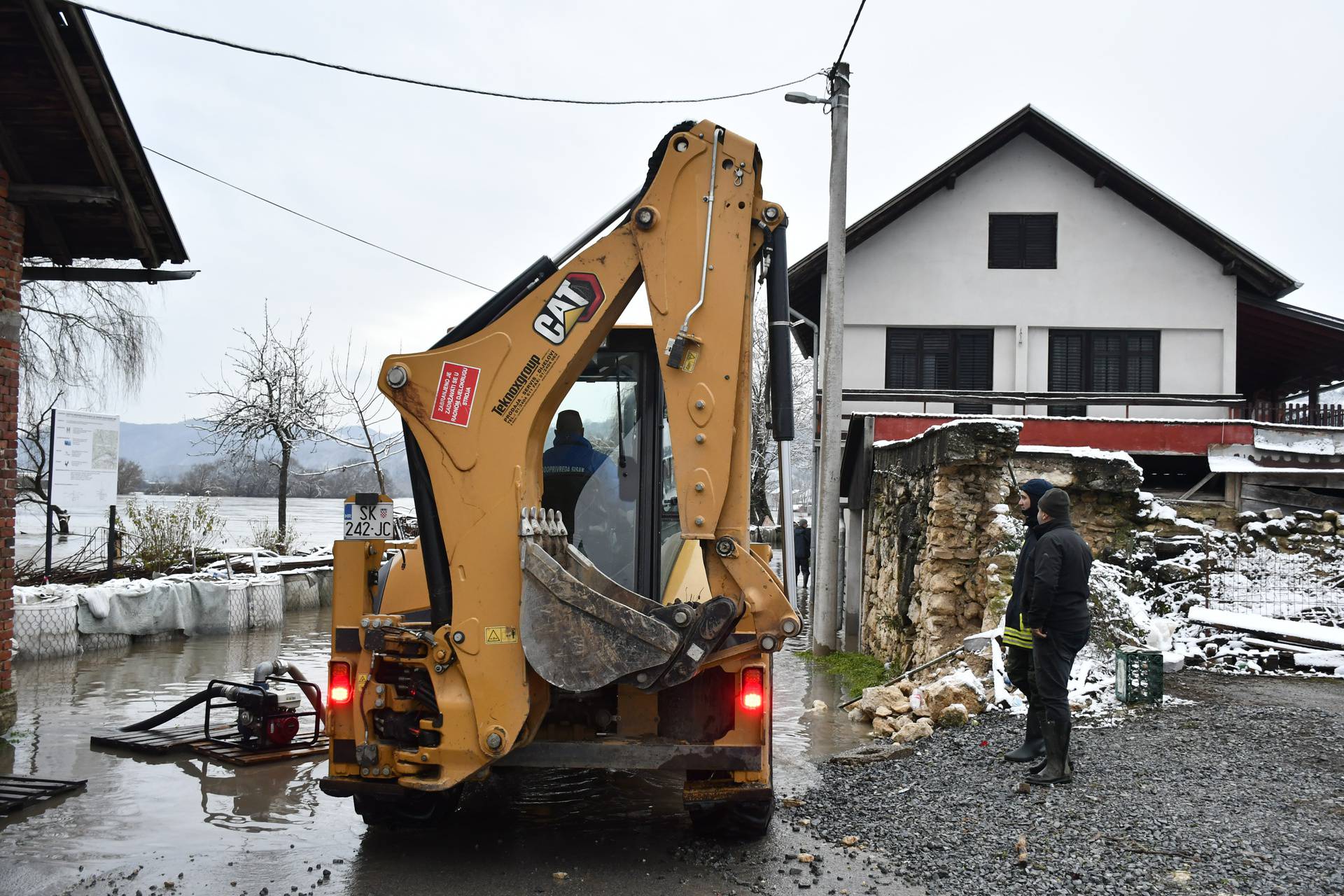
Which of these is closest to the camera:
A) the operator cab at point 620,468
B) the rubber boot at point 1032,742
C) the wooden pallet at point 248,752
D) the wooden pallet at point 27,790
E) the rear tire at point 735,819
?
the rear tire at point 735,819

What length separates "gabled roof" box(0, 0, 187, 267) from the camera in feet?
26.5

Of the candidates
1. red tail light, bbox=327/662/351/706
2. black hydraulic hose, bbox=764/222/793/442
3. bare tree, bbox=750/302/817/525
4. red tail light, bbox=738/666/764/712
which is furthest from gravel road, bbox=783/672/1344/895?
bare tree, bbox=750/302/817/525

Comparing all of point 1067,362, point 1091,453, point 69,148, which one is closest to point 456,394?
point 69,148

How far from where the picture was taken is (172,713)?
8.57m

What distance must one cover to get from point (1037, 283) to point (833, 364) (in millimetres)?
10734

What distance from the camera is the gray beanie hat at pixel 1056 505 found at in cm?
702

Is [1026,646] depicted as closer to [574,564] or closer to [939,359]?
[574,564]

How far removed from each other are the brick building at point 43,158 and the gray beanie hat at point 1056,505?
755cm

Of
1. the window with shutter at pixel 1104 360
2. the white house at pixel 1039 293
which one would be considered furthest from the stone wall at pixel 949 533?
the window with shutter at pixel 1104 360

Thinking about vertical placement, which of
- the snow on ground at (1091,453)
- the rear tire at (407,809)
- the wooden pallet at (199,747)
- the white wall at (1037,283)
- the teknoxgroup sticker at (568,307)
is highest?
the white wall at (1037,283)

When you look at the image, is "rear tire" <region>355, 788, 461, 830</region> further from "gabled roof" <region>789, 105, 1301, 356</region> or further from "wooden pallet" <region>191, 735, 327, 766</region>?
"gabled roof" <region>789, 105, 1301, 356</region>

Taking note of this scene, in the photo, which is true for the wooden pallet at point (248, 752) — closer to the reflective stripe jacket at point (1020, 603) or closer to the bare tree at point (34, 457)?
the reflective stripe jacket at point (1020, 603)

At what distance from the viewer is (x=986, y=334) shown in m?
24.7

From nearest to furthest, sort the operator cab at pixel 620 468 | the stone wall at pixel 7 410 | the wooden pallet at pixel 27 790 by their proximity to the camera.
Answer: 1. the operator cab at pixel 620 468
2. the wooden pallet at pixel 27 790
3. the stone wall at pixel 7 410
